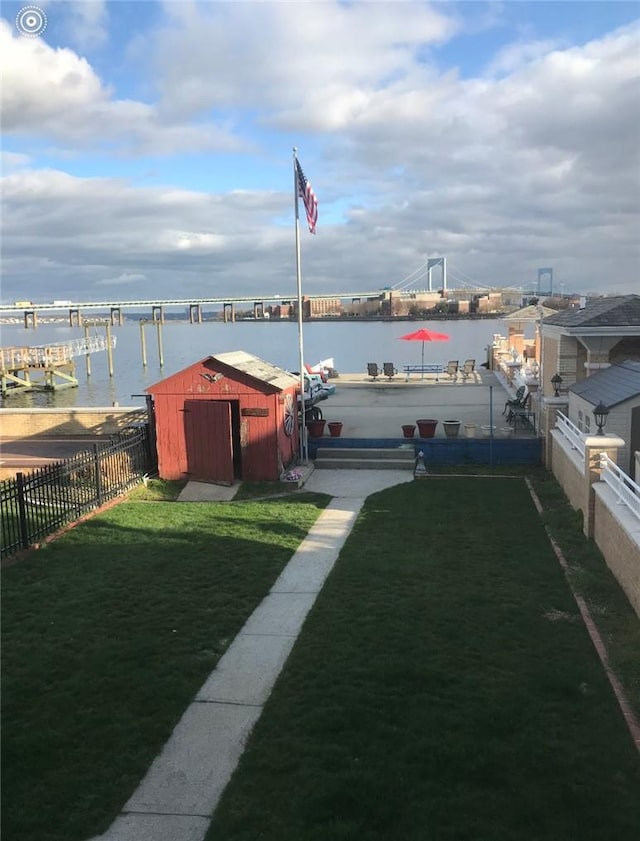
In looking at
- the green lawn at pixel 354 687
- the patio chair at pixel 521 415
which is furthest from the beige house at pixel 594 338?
the green lawn at pixel 354 687

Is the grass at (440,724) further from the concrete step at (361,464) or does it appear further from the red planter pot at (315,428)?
the red planter pot at (315,428)

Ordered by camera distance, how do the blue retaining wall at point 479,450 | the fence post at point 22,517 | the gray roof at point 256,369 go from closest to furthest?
the fence post at point 22,517 < the gray roof at point 256,369 < the blue retaining wall at point 479,450

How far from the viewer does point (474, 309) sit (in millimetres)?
144500

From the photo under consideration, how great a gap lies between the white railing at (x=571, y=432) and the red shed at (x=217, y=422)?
6.14 m

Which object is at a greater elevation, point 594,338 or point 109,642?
point 594,338

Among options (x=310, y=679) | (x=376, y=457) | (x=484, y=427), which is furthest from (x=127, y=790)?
(x=484, y=427)

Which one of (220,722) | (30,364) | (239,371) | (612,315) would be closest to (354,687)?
(220,722)

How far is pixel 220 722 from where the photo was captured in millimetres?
5777

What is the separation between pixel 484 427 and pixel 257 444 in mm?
6855

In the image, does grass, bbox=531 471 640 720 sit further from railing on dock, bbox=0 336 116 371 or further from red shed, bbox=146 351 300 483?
railing on dock, bbox=0 336 116 371

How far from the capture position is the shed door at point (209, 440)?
15039 millimetres

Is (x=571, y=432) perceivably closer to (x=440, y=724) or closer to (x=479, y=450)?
(x=479, y=450)

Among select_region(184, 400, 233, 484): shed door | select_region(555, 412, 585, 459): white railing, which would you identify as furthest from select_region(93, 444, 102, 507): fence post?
select_region(555, 412, 585, 459): white railing

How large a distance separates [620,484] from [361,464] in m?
8.11
